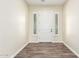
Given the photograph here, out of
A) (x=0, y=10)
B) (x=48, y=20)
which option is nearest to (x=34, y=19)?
(x=48, y=20)

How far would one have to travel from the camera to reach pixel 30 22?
7.82m

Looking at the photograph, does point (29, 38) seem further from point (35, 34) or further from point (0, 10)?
point (0, 10)

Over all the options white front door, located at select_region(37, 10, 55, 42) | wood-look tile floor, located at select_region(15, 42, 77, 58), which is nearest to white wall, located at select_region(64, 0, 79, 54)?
wood-look tile floor, located at select_region(15, 42, 77, 58)

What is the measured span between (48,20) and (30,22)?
1292 mm

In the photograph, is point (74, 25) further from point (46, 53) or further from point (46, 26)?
point (46, 26)

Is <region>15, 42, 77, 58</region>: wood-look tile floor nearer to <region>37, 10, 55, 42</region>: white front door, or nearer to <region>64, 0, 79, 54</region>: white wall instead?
<region>64, 0, 79, 54</region>: white wall

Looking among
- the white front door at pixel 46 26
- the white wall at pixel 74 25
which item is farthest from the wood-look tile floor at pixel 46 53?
the white front door at pixel 46 26

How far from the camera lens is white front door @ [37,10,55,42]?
25.7 feet

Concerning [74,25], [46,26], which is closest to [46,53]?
[74,25]

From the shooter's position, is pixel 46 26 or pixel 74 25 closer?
pixel 74 25

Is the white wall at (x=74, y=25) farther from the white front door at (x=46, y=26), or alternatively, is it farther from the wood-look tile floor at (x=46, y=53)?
the white front door at (x=46, y=26)

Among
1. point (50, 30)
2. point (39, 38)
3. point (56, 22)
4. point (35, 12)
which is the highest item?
point (35, 12)

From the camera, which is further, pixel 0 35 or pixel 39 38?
pixel 39 38

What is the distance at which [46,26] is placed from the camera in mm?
7848
